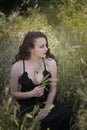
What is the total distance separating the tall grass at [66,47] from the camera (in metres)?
4.10

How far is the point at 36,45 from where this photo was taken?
148 inches

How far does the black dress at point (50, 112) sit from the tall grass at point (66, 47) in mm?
90

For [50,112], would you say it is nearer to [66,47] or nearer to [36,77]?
[36,77]

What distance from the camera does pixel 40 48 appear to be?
375cm

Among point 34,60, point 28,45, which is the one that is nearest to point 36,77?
point 34,60

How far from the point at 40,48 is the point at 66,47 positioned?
3.68ft

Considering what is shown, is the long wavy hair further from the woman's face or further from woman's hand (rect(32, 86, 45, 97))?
woman's hand (rect(32, 86, 45, 97))

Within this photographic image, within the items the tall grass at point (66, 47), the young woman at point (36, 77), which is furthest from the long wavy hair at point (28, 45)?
the tall grass at point (66, 47)

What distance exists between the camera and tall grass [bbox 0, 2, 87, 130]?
4102 mm

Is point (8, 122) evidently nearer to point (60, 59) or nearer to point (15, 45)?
point (60, 59)

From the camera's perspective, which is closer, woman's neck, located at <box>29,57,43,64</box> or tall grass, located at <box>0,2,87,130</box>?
woman's neck, located at <box>29,57,43,64</box>

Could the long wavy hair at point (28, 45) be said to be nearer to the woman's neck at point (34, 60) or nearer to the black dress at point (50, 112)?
the woman's neck at point (34, 60)

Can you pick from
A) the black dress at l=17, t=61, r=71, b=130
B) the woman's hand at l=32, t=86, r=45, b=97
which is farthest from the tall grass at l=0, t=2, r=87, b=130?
the woman's hand at l=32, t=86, r=45, b=97

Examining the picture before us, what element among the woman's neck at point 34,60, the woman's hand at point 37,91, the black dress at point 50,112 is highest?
the woman's neck at point 34,60
